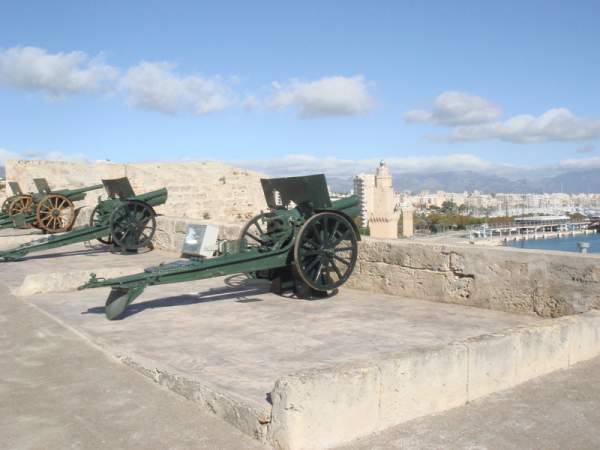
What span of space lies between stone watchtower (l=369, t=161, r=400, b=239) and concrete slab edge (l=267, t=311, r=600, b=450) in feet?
213

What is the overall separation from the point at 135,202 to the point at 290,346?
6.66 m

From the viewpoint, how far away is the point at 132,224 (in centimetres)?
1058

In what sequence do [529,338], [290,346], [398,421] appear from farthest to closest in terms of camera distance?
1. [290,346]
2. [529,338]
3. [398,421]

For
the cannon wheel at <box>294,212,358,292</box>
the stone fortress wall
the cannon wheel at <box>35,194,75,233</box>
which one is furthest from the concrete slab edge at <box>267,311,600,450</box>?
the cannon wheel at <box>35,194,75,233</box>

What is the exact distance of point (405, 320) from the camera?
549 centimetres

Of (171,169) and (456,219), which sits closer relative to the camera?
(171,169)

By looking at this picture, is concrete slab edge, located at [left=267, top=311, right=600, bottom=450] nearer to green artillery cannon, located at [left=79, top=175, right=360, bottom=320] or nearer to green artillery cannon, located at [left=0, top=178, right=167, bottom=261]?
green artillery cannon, located at [left=79, top=175, right=360, bottom=320]

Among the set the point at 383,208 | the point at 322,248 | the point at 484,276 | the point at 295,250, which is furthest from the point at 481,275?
the point at 383,208

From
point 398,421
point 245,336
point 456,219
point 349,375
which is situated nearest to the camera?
point 349,375

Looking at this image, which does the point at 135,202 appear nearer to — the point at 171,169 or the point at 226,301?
the point at 226,301

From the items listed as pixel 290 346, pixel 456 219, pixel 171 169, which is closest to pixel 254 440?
pixel 290 346

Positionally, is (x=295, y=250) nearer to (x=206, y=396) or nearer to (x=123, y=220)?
(x=206, y=396)

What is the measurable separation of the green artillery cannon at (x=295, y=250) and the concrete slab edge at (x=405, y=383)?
8.89 ft

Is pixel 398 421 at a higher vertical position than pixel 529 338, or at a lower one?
lower
